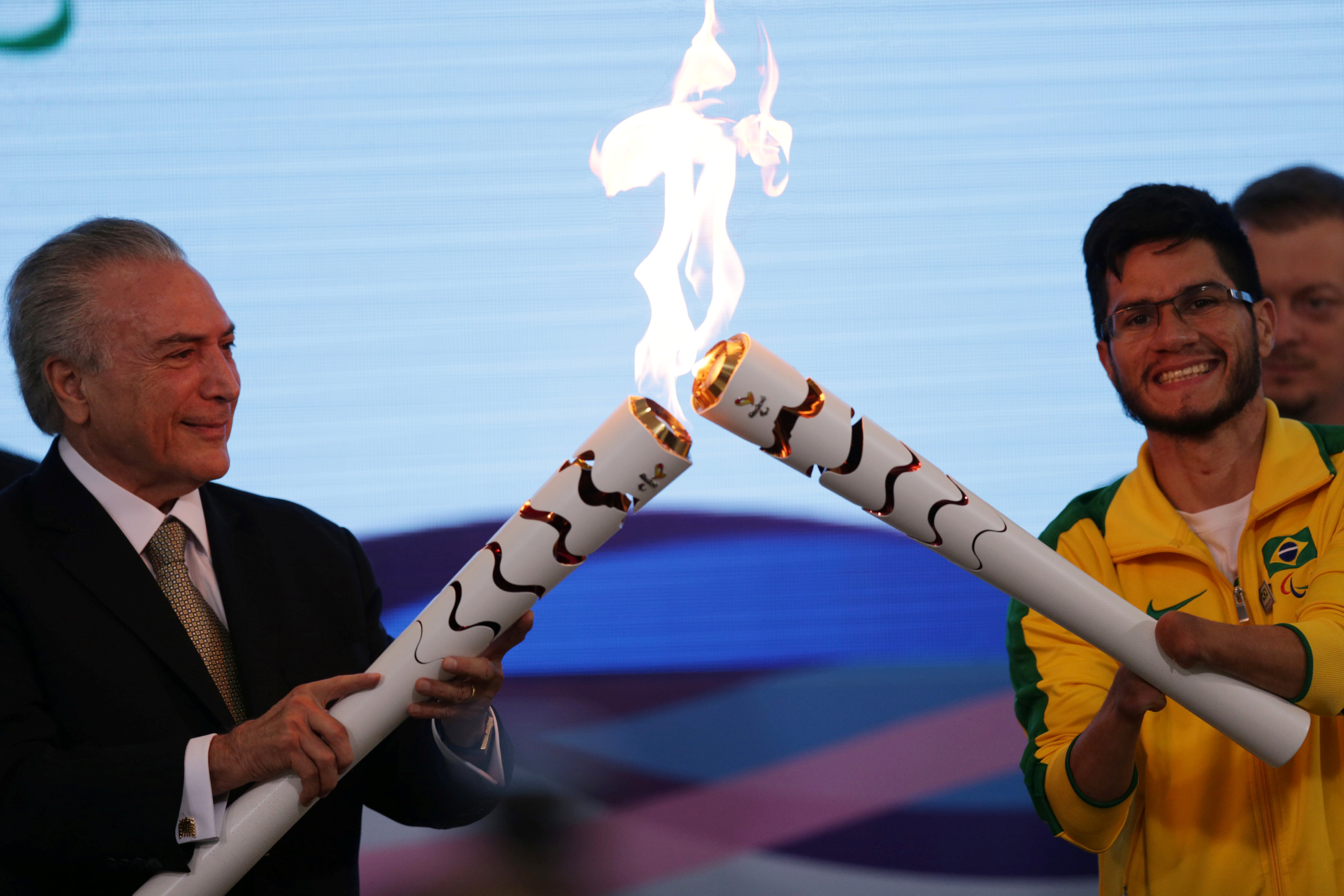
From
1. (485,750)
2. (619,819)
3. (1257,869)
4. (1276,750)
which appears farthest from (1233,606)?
(619,819)

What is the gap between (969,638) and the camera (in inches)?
93.4

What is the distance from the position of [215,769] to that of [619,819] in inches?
48.2

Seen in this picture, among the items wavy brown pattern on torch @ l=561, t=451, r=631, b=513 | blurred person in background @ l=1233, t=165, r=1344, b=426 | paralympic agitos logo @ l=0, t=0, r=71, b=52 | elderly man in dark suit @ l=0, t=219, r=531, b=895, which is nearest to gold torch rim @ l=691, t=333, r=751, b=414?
wavy brown pattern on torch @ l=561, t=451, r=631, b=513

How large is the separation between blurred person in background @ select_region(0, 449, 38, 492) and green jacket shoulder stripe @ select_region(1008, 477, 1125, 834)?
1.95m

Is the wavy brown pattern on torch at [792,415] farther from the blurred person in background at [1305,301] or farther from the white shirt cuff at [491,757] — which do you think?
the blurred person in background at [1305,301]

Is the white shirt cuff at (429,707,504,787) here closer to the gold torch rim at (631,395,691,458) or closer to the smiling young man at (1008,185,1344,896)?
the gold torch rim at (631,395,691,458)

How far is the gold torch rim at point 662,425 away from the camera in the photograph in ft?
3.88

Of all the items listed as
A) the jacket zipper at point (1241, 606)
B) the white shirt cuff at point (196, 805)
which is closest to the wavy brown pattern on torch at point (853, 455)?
the jacket zipper at point (1241, 606)

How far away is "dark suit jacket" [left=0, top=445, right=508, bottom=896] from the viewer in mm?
1248

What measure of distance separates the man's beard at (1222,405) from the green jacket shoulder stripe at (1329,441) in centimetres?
10

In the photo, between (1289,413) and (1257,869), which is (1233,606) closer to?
(1257,869)

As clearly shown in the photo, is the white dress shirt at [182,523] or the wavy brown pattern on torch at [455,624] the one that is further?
the white dress shirt at [182,523]

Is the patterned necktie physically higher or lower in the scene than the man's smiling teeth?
lower

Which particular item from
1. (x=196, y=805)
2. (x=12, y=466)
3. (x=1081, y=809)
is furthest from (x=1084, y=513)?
(x=12, y=466)
